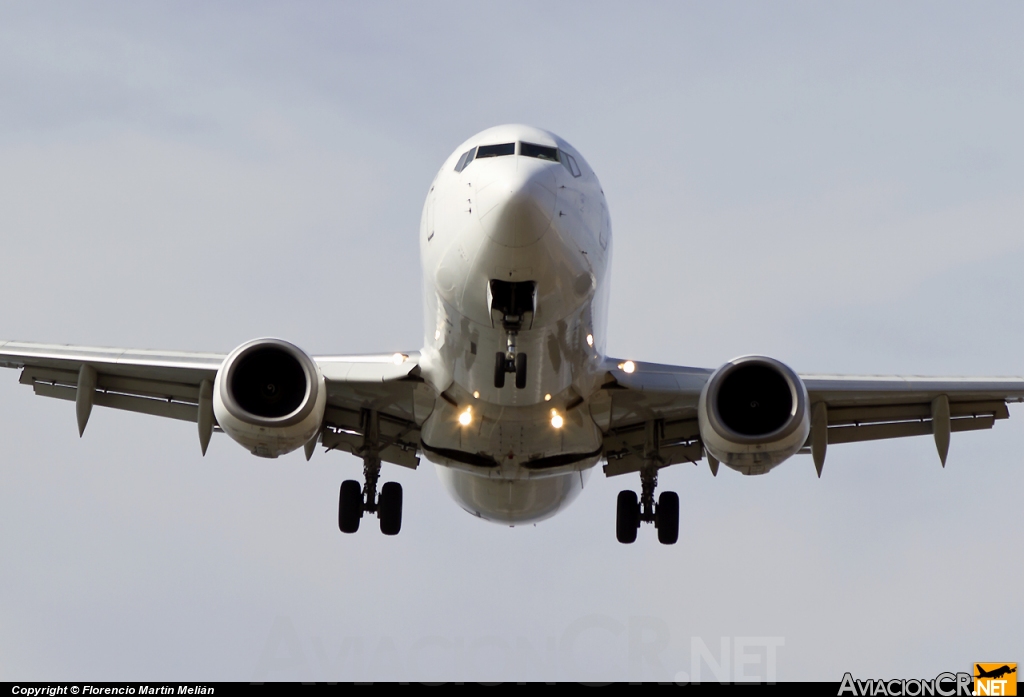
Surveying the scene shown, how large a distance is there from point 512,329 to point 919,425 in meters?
8.51

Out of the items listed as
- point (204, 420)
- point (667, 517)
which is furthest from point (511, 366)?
point (667, 517)

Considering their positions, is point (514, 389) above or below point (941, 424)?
below

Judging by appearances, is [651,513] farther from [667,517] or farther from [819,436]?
[819,436]

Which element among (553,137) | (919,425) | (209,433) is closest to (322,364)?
(209,433)

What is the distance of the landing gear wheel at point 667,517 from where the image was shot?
23.5 meters

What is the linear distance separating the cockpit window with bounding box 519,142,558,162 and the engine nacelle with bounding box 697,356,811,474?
3794 millimetres

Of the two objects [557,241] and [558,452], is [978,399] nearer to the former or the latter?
[558,452]

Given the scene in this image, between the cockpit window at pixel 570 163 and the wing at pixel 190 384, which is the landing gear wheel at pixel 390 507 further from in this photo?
the cockpit window at pixel 570 163

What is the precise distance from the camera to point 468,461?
68.1 feet

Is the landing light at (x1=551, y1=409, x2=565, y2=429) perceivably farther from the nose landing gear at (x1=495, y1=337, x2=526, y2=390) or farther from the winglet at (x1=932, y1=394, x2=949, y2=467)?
the winglet at (x1=932, y1=394, x2=949, y2=467)

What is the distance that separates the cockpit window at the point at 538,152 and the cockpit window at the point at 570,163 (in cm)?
13

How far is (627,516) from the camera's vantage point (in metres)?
23.6

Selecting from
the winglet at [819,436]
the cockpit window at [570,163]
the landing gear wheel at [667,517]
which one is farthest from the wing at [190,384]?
the winglet at [819,436]

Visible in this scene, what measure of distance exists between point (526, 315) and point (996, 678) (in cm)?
905
